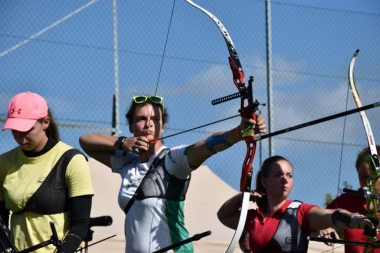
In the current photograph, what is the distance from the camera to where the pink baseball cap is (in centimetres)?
437

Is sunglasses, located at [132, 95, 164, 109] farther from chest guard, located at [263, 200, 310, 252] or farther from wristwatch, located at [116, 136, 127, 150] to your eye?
chest guard, located at [263, 200, 310, 252]

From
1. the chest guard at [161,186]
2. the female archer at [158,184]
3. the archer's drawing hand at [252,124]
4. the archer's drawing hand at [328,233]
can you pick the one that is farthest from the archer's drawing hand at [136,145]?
the archer's drawing hand at [328,233]

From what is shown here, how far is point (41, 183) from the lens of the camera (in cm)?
435

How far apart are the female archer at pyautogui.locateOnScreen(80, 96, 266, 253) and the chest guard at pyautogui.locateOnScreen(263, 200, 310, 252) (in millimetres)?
417

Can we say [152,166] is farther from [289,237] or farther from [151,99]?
[289,237]

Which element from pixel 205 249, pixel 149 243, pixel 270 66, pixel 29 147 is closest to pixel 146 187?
pixel 149 243

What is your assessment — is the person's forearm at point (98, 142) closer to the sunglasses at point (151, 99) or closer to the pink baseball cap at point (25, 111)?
the sunglasses at point (151, 99)

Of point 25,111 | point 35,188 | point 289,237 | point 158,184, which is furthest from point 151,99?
point 289,237

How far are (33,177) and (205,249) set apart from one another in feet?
9.98

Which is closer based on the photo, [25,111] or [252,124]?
[252,124]

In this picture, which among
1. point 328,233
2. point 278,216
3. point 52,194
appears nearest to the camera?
point 52,194

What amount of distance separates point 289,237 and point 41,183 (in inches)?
45.8

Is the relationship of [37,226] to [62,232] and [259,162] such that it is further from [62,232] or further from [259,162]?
[259,162]

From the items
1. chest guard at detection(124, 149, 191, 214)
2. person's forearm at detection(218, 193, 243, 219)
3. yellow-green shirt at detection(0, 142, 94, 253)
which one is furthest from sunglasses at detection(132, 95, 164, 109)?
person's forearm at detection(218, 193, 243, 219)
